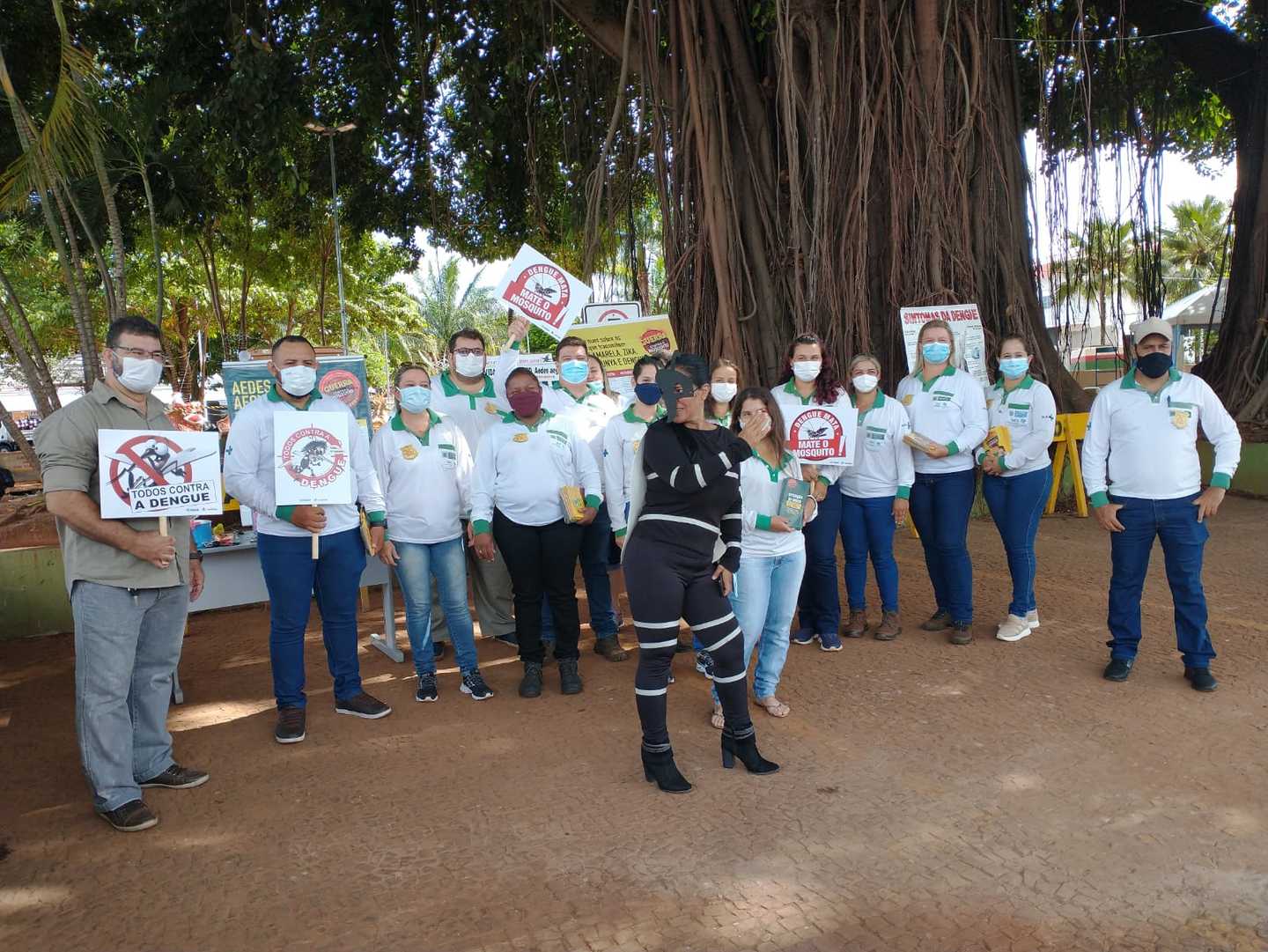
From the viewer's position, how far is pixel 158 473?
3295mm

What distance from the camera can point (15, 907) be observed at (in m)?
2.75

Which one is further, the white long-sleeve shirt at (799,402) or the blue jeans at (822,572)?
the blue jeans at (822,572)

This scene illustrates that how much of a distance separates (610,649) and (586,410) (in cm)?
134

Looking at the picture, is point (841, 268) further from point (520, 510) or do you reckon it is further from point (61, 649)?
point (61, 649)

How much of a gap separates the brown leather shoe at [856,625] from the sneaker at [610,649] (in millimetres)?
1272

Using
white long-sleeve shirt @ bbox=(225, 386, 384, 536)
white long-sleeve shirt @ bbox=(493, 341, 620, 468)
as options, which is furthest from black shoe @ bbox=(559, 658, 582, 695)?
white long-sleeve shirt @ bbox=(225, 386, 384, 536)

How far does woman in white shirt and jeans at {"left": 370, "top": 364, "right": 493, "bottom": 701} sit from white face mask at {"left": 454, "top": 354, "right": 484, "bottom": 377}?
45 centimetres

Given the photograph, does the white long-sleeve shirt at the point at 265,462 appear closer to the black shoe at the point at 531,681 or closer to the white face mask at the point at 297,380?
the white face mask at the point at 297,380

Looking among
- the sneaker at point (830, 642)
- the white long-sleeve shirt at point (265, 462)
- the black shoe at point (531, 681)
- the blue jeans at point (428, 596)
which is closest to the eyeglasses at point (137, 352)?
the white long-sleeve shirt at point (265, 462)

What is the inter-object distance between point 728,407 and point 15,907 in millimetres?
3260

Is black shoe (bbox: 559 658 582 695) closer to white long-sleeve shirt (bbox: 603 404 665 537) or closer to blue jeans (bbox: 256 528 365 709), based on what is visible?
white long-sleeve shirt (bbox: 603 404 665 537)

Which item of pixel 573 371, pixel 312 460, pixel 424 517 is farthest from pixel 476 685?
pixel 573 371

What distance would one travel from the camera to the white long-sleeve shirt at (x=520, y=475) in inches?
174

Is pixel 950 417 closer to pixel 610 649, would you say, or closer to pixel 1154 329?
pixel 1154 329
